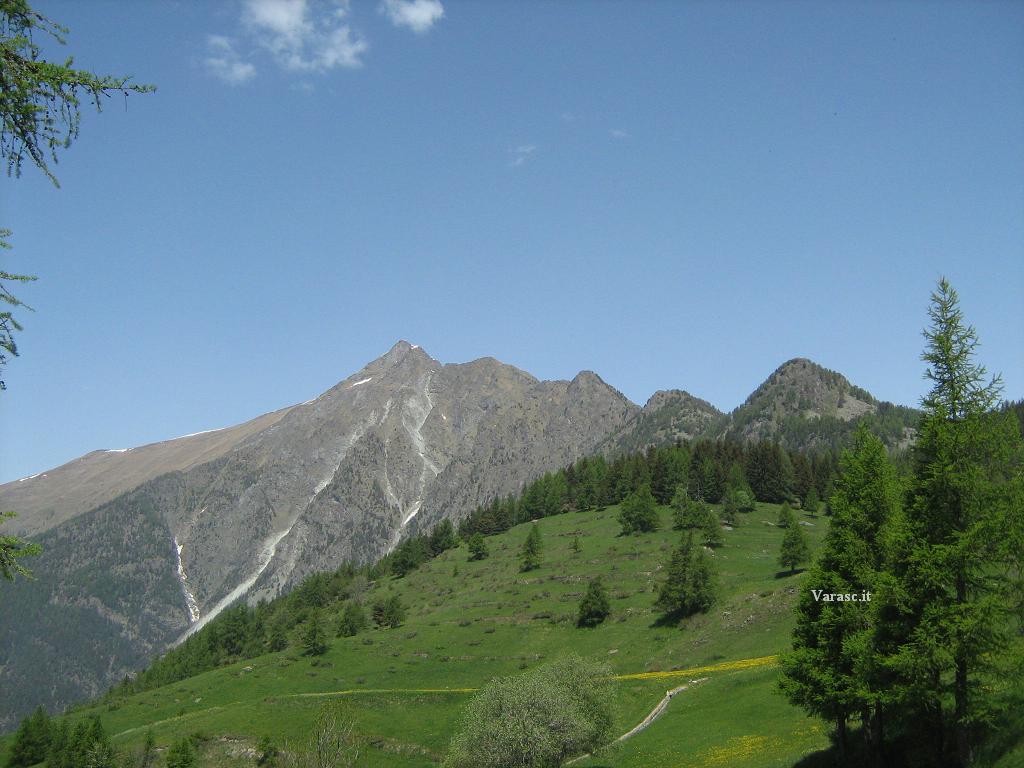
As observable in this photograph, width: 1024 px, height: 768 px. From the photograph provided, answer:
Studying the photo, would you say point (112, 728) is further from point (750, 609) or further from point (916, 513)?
point (916, 513)

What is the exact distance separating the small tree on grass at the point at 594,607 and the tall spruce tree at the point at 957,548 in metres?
79.5

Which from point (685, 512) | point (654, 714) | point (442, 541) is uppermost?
point (685, 512)

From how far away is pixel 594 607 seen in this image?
352ft

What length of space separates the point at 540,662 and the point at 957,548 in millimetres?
77288

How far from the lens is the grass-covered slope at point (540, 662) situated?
52938 mm

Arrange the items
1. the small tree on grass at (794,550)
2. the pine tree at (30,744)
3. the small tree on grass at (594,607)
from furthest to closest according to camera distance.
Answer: the small tree on grass at (594,607), the small tree on grass at (794,550), the pine tree at (30,744)

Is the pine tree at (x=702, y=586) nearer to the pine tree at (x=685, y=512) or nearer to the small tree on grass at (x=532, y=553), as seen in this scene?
the pine tree at (x=685, y=512)

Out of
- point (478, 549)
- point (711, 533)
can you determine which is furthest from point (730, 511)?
point (478, 549)

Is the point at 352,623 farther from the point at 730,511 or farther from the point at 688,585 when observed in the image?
the point at 730,511

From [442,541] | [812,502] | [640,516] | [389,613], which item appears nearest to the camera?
[389,613]

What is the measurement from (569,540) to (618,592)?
1661 inches

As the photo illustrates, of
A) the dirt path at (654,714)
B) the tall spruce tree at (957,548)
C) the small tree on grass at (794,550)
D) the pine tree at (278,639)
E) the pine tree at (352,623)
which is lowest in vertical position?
the pine tree at (278,639)

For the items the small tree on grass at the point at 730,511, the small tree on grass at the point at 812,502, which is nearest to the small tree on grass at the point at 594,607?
the small tree on grass at the point at 730,511

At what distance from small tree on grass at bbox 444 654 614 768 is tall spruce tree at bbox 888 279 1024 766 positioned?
25.4 metres
